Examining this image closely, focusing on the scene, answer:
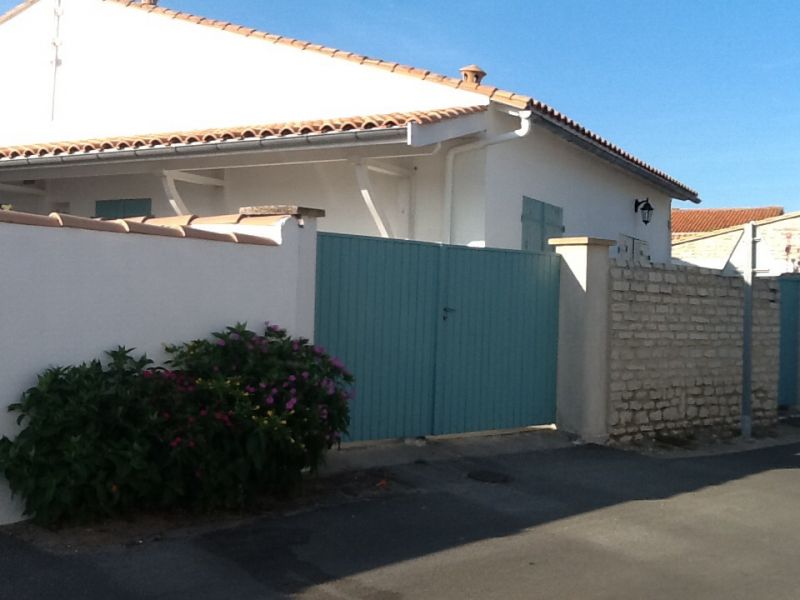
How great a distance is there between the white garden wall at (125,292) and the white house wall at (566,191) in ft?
12.8

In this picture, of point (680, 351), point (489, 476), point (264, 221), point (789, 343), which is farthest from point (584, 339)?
point (789, 343)

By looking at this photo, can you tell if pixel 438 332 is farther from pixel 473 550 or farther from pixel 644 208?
pixel 644 208

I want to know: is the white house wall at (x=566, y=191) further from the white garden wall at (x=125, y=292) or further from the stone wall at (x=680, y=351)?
the white garden wall at (x=125, y=292)

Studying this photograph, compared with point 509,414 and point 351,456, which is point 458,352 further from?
point 351,456

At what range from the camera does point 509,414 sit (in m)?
8.63

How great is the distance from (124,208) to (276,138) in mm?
3797

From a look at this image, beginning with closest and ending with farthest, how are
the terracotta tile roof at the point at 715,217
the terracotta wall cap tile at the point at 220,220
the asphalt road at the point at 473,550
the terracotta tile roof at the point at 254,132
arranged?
the asphalt road at the point at 473,550 → the terracotta wall cap tile at the point at 220,220 → the terracotta tile roof at the point at 254,132 → the terracotta tile roof at the point at 715,217

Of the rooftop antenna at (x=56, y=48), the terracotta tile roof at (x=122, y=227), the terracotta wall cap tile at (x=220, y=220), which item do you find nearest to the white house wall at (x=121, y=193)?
the rooftop antenna at (x=56, y=48)

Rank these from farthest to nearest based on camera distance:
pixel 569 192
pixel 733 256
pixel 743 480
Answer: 1. pixel 569 192
2. pixel 733 256
3. pixel 743 480

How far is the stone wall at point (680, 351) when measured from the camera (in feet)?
30.2

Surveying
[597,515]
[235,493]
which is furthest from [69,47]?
[597,515]

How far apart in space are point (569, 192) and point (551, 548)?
759 centimetres

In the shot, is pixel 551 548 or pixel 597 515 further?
pixel 597 515

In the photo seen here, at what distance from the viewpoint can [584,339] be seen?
8914 mm
